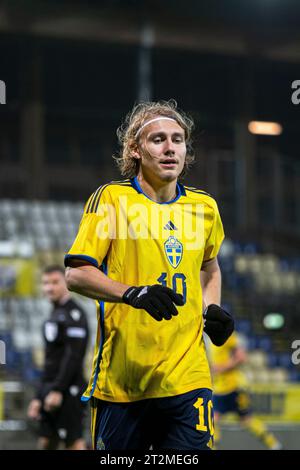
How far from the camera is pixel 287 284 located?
19312 mm

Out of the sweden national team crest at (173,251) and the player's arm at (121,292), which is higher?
the sweden national team crest at (173,251)

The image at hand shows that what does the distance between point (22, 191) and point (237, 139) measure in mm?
5463

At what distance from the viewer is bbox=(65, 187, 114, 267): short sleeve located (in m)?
4.11

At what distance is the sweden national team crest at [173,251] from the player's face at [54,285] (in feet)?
11.6

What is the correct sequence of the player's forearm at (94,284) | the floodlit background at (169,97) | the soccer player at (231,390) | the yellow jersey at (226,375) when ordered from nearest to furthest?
the player's forearm at (94,284) < the soccer player at (231,390) < the yellow jersey at (226,375) < the floodlit background at (169,97)

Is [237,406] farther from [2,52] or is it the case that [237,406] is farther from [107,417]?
[2,52]

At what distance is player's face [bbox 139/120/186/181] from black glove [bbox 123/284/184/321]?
24.7 inches

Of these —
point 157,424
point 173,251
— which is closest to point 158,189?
point 173,251

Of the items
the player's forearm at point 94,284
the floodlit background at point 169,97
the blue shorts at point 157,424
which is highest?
the floodlit background at point 169,97

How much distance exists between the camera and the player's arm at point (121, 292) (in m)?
3.79

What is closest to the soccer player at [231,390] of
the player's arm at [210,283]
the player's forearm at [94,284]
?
the player's arm at [210,283]

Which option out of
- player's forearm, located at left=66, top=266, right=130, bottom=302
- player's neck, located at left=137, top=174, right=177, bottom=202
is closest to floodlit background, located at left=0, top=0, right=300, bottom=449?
player's neck, located at left=137, top=174, right=177, bottom=202

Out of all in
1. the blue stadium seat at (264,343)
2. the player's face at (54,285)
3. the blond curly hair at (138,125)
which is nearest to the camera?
the blond curly hair at (138,125)

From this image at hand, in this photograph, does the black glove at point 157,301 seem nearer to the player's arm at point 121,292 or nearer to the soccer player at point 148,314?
the player's arm at point 121,292
